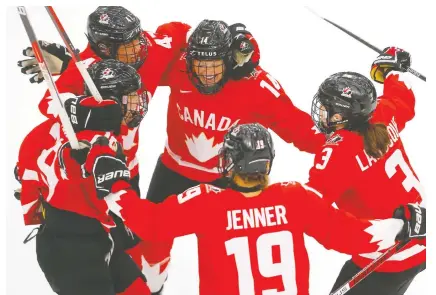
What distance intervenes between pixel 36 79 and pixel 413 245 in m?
1.99

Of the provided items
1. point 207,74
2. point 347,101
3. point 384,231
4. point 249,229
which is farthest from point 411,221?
point 207,74

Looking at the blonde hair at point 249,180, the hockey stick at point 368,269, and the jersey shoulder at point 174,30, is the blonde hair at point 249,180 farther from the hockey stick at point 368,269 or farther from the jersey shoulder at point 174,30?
the jersey shoulder at point 174,30

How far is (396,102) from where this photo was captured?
3129 millimetres

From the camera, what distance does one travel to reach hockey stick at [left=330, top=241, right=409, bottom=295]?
279cm

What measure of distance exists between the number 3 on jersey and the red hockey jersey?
66 centimetres

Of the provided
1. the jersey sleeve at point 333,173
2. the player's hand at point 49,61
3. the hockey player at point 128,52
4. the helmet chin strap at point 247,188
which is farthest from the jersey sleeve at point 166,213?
the player's hand at point 49,61

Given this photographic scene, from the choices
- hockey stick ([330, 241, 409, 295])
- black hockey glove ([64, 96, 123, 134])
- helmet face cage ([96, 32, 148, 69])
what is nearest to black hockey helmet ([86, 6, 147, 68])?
helmet face cage ([96, 32, 148, 69])

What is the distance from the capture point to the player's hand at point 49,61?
3631 millimetres

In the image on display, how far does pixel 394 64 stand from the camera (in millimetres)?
3449

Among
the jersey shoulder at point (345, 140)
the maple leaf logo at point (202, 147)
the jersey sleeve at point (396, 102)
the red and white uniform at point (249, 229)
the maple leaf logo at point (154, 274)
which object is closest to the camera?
the red and white uniform at point (249, 229)

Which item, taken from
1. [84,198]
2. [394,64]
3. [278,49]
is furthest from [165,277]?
[278,49]

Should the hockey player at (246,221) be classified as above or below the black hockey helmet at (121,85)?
below

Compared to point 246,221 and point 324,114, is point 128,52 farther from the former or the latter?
point 246,221

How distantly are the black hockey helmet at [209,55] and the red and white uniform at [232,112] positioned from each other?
0.12m
